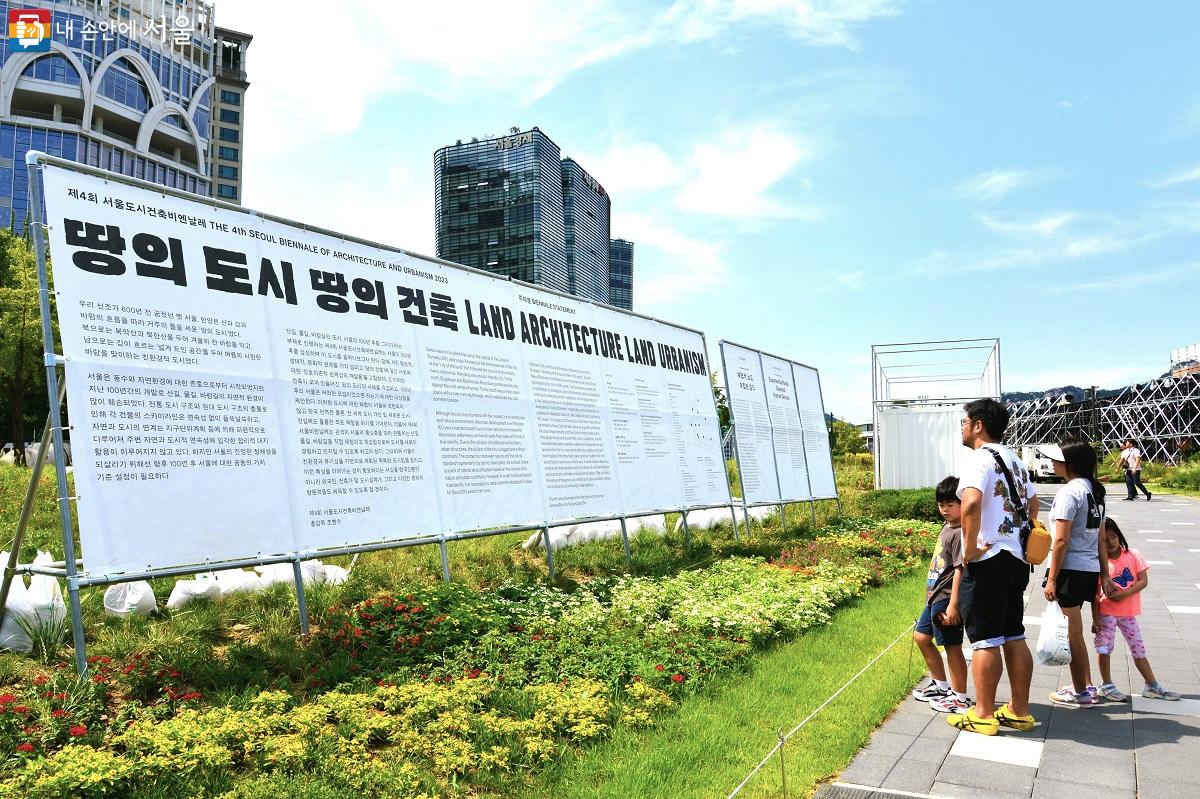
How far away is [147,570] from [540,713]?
122 inches

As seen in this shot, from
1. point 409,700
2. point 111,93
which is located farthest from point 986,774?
point 111,93

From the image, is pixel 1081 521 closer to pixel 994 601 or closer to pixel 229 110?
pixel 994 601

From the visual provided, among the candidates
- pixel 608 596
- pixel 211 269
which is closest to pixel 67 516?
pixel 211 269

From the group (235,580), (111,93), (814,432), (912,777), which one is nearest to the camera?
(912,777)

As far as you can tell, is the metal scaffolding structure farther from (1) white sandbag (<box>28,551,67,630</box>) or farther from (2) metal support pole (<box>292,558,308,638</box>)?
(1) white sandbag (<box>28,551,67,630</box>)

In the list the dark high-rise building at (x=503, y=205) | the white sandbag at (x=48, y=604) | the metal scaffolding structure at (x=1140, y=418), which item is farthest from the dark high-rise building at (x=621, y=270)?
the white sandbag at (x=48, y=604)

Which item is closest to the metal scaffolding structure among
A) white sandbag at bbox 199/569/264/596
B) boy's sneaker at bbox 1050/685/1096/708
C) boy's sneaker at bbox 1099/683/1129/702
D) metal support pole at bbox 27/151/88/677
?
boy's sneaker at bbox 1099/683/1129/702

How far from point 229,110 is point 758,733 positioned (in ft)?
379

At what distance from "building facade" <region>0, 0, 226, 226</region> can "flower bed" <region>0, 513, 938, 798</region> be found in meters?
74.5

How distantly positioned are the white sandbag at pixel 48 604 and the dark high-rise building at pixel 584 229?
128 meters

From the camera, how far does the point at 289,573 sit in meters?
7.94

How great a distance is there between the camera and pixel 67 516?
536cm

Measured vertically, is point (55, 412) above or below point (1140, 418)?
above

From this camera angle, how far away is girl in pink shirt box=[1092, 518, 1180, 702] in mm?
5691
